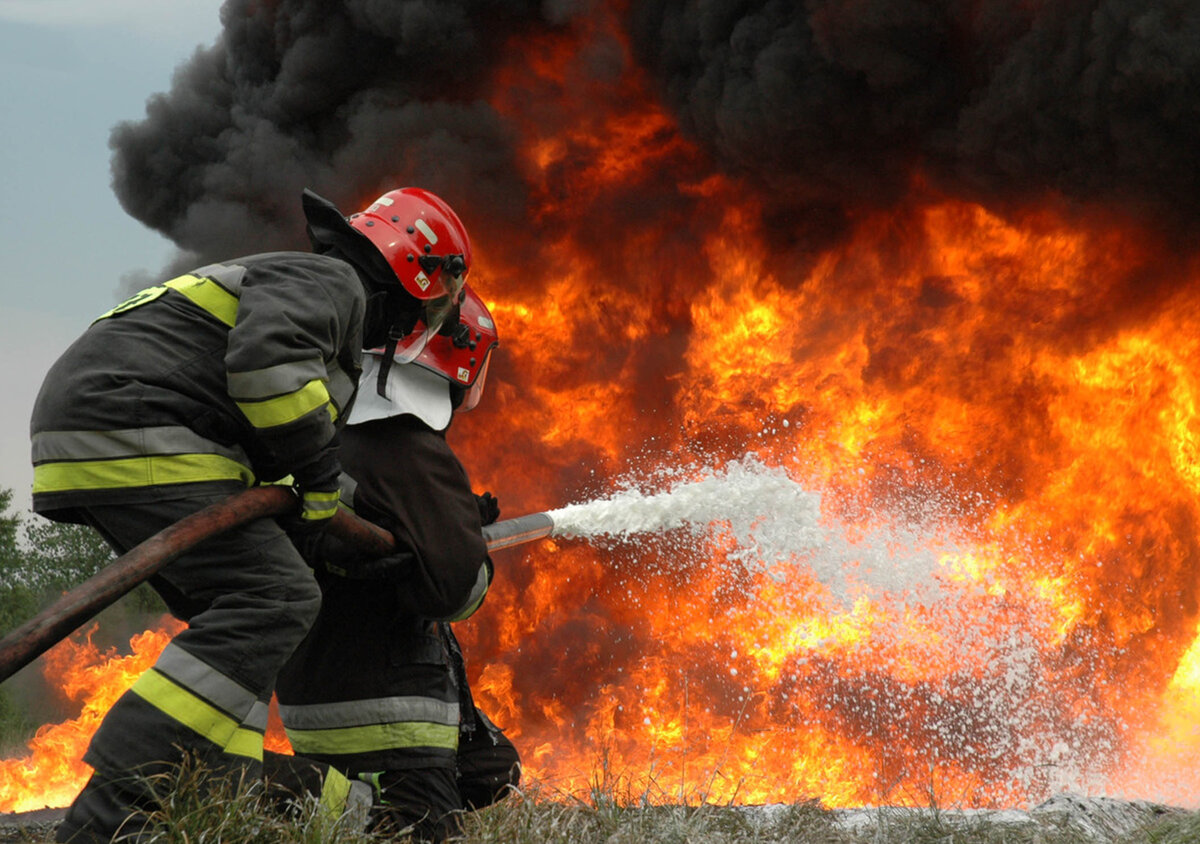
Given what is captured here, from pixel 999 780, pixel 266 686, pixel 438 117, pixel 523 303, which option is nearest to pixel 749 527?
pixel 999 780

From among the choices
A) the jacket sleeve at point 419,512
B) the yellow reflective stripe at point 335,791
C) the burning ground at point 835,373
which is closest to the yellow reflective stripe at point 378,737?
the yellow reflective stripe at point 335,791

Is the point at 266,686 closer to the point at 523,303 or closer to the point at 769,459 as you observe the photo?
the point at 769,459

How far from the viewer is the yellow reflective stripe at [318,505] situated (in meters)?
2.92

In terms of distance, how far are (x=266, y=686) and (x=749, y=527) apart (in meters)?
4.51

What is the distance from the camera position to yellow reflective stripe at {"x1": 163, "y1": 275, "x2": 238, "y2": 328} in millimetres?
2953

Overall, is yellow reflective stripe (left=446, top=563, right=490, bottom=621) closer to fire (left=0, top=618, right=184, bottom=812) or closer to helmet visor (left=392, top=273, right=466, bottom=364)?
helmet visor (left=392, top=273, right=466, bottom=364)

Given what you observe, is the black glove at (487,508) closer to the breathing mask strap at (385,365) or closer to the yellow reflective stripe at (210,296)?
the breathing mask strap at (385,365)

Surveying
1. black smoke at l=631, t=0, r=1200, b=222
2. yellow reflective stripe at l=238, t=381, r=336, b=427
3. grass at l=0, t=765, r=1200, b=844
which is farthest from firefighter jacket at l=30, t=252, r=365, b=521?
black smoke at l=631, t=0, r=1200, b=222

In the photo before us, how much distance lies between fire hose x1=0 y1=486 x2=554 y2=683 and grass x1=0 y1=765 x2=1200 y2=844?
0.46m

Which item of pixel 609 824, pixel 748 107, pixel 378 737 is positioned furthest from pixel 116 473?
pixel 748 107

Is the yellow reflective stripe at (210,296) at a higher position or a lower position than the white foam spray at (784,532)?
higher

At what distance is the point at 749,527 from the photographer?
22.7 ft

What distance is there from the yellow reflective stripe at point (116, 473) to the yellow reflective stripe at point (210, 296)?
0.42 meters

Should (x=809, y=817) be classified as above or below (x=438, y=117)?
below
